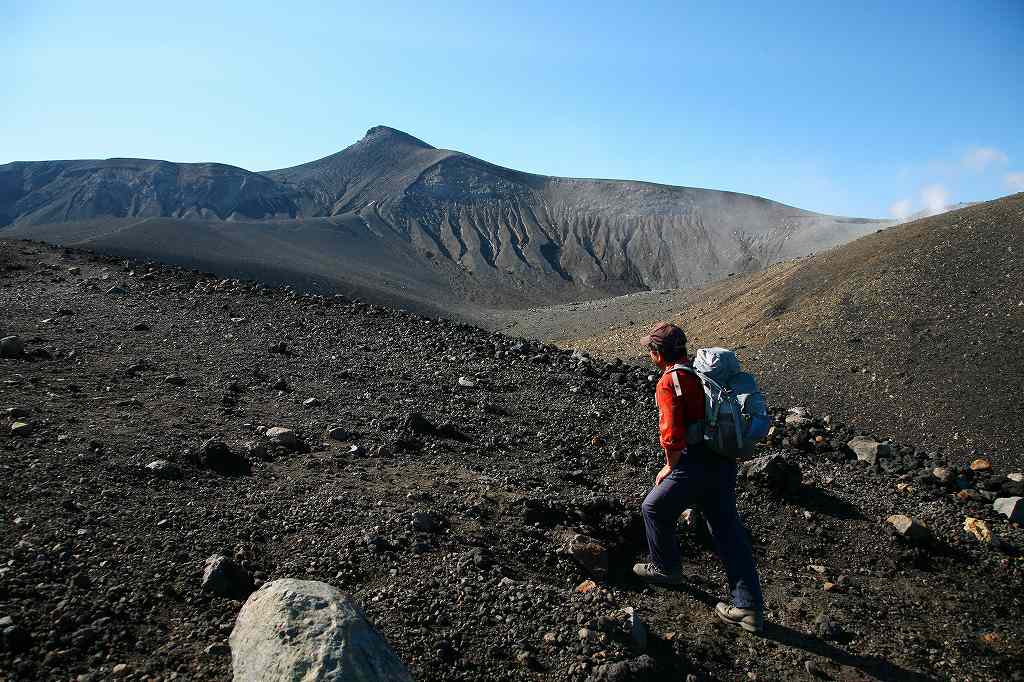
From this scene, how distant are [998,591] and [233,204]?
274 feet

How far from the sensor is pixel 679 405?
158 inches

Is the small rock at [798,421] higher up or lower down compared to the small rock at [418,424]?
lower down

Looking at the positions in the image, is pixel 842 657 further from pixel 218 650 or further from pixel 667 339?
pixel 218 650

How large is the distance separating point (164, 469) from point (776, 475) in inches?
195

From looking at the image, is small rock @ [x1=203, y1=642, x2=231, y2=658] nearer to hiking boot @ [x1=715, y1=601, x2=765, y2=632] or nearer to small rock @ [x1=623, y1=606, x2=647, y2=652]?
small rock @ [x1=623, y1=606, x2=647, y2=652]

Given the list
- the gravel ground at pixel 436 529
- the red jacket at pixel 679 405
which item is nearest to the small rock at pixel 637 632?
the gravel ground at pixel 436 529

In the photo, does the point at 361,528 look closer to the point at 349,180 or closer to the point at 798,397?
the point at 798,397

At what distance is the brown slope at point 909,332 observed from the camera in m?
10.6

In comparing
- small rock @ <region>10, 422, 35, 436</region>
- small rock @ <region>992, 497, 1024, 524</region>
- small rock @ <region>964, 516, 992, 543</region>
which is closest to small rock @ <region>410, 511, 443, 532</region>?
small rock @ <region>10, 422, 35, 436</region>

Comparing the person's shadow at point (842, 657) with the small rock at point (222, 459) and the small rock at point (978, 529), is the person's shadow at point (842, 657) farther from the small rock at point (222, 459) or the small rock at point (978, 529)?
the small rock at point (222, 459)

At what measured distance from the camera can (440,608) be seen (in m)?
3.76

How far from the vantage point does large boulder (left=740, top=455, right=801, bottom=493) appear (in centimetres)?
595

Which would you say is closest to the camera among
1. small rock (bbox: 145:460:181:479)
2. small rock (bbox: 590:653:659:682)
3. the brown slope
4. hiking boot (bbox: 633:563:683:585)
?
small rock (bbox: 590:653:659:682)

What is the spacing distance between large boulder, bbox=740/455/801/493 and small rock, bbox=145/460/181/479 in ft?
15.3
